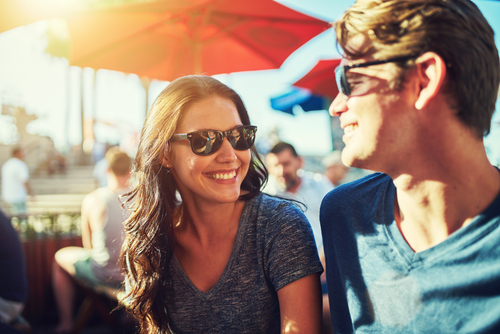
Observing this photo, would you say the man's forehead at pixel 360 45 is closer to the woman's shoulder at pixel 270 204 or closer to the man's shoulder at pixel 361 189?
the man's shoulder at pixel 361 189

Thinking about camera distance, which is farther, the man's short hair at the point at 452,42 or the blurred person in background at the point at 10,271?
the blurred person in background at the point at 10,271

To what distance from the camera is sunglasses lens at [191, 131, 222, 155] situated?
1.92m

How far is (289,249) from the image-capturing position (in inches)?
71.5

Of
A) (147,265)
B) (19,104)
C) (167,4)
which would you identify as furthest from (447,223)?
(19,104)

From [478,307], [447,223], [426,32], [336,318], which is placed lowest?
[336,318]

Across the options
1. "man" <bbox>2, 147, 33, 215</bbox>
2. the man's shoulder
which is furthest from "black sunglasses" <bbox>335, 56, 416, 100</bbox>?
"man" <bbox>2, 147, 33, 215</bbox>

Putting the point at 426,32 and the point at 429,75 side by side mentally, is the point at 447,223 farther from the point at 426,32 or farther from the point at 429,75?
the point at 426,32

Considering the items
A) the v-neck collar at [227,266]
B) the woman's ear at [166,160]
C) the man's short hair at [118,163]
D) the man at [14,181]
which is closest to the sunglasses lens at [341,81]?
the v-neck collar at [227,266]

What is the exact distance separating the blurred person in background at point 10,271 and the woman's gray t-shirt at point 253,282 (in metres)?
1.33

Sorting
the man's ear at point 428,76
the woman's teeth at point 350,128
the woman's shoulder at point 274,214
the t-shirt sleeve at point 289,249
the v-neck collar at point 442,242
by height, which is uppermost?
the man's ear at point 428,76

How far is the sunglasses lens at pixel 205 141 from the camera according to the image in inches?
75.6

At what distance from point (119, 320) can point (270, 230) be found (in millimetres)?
3016

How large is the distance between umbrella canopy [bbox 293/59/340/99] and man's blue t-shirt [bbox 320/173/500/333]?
4545mm

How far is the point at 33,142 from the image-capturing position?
25422 millimetres
